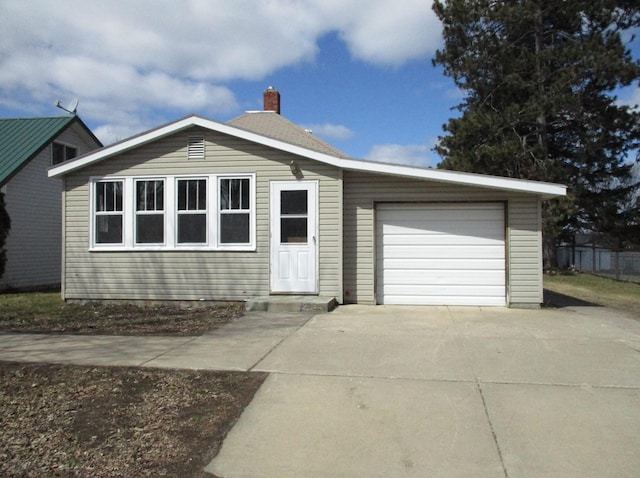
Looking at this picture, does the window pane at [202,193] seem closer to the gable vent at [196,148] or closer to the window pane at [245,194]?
the gable vent at [196,148]

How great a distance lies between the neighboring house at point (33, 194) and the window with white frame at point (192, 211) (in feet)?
24.8

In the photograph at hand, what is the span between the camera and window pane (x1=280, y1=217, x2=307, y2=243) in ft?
34.9

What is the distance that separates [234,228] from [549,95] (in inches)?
614

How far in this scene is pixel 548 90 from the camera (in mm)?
21078

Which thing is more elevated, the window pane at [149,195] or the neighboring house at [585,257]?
the window pane at [149,195]

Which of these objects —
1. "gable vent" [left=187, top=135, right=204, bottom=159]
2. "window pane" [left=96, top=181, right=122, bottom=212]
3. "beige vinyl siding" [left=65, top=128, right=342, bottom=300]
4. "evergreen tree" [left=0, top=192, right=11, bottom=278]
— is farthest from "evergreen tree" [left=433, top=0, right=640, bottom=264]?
"evergreen tree" [left=0, top=192, right=11, bottom=278]

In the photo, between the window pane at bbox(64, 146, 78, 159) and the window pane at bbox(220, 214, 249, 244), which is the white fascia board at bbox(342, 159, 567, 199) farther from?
the window pane at bbox(64, 146, 78, 159)

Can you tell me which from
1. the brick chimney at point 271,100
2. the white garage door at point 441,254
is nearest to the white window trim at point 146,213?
the white garage door at point 441,254

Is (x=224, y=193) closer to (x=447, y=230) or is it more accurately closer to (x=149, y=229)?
(x=149, y=229)

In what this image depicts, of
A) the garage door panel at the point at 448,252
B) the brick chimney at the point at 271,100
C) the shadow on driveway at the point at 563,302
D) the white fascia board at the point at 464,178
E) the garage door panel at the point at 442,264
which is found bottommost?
the shadow on driveway at the point at 563,302

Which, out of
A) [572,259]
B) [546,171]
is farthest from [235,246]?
[572,259]

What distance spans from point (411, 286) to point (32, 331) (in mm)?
6778

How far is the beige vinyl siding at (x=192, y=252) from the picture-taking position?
10.5 metres

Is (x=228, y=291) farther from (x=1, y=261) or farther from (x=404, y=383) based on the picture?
(x=1, y=261)
